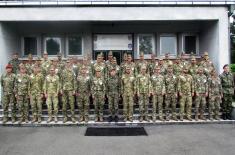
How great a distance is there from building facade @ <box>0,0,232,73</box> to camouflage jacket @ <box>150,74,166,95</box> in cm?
284

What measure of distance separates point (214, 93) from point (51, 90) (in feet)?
18.2

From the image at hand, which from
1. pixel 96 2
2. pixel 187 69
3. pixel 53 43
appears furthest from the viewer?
pixel 53 43

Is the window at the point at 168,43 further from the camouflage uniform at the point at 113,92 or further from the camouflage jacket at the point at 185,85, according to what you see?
the camouflage uniform at the point at 113,92

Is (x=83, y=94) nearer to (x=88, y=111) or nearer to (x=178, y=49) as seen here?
(x=88, y=111)

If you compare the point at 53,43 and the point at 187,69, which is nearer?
the point at 187,69

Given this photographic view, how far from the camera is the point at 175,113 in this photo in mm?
12078

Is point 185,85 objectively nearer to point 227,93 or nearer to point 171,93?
point 171,93

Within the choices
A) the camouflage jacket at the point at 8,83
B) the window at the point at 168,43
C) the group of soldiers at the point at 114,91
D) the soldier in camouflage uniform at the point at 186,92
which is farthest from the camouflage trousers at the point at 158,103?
the camouflage jacket at the point at 8,83

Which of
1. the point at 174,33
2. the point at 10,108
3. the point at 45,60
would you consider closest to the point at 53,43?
the point at 45,60

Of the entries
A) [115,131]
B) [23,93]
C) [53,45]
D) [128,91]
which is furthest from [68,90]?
[53,45]

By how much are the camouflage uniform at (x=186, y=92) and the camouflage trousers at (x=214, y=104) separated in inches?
28.9

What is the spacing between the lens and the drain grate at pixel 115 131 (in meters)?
10.4

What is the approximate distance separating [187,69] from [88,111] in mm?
3811

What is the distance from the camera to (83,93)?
1178 cm
